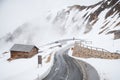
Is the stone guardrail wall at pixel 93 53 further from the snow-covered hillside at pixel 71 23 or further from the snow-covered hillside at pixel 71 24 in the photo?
the snow-covered hillside at pixel 71 23

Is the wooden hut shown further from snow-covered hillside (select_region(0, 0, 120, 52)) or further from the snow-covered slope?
the snow-covered slope

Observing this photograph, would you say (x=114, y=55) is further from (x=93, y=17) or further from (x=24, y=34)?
(x=24, y=34)

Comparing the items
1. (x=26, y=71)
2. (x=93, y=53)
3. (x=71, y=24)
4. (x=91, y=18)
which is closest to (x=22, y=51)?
(x=26, y=71)

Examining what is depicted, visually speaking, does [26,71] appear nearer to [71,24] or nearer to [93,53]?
[93,53]

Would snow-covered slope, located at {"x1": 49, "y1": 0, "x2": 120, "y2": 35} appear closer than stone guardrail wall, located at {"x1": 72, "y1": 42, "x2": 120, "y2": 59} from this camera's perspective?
No

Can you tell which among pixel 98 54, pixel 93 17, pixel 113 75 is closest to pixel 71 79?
pixel 113 75

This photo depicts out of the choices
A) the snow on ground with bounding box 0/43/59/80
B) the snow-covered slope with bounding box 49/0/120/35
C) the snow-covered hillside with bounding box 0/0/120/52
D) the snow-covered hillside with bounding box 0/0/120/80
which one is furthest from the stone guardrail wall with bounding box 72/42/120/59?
the snow-covered hillside with bounding box 0/0/120/52

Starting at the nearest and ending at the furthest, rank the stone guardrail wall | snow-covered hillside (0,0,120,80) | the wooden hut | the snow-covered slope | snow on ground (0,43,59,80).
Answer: snow on ground (0,43,59,80) → the stone guardrail wall → the wooden hut → the snow-covered slope → snow-covered hillside (0,0,120,80)

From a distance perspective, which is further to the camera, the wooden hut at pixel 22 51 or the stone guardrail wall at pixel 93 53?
the wooden hut at pixel 22 51

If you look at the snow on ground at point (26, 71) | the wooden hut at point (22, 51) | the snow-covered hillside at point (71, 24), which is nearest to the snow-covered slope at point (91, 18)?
the snow-covered hillside at point (71, 24)

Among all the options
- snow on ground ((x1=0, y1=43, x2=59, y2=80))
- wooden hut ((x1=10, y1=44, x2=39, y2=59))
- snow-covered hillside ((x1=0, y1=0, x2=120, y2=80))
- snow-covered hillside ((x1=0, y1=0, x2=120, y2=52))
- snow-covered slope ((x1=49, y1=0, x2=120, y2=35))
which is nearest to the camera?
snow on ground ((x1=0, y1=43, x2=59, y2=80))

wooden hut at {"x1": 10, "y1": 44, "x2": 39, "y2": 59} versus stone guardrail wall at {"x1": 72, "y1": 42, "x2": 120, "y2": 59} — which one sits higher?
stone guardrail wall at {"x1": 72, "y1": 42, "x2": 120, "y2": 59}

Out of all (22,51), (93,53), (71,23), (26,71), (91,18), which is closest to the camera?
(26,71)

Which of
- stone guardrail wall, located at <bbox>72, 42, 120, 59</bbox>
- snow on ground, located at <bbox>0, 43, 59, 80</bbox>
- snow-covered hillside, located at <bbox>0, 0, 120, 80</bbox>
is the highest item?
snow-covered hillside, located at <bbox>0, 0, 120, 80</bbox>
